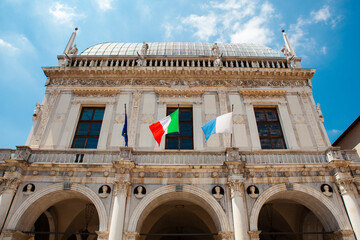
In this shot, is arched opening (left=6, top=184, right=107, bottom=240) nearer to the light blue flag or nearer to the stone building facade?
the stone building facade

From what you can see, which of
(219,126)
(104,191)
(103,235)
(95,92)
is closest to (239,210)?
(219,126)

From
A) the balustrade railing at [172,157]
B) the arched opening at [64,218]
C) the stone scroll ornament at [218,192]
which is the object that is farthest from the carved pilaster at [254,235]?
the arched opening at [64,218]

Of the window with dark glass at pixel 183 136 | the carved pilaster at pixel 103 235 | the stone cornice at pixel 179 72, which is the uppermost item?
the stone cornice at pixel 179 72

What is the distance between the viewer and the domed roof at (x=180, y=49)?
19.3 m

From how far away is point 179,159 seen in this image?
12.5 m

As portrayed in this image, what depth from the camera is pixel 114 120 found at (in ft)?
48.3

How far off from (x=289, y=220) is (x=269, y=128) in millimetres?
5090

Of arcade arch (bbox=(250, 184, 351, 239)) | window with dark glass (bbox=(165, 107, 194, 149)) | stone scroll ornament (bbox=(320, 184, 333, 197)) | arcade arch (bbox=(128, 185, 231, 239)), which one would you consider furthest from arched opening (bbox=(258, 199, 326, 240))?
window with dark glass (bbox=(165, 107, 194, 149))

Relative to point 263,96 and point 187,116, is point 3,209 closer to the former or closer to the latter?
point 187,116

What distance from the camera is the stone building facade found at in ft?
37.0

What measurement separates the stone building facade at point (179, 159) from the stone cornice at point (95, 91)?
6 cm

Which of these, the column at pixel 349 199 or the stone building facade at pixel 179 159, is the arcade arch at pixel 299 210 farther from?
the column at pixel 349 199

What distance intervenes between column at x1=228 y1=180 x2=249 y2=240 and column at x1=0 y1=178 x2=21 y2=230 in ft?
31.2

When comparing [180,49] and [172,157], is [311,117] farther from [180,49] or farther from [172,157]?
[180,49]
